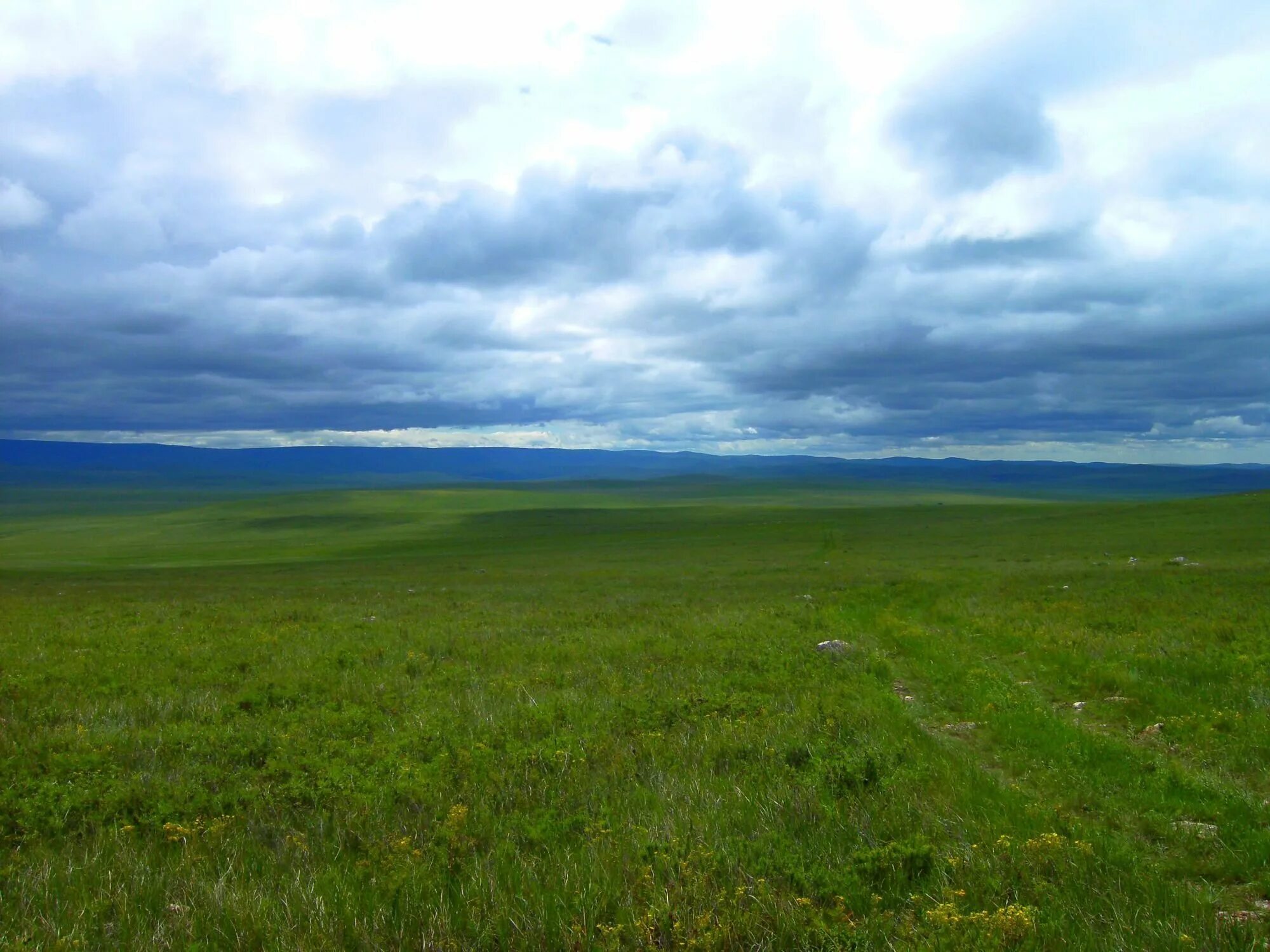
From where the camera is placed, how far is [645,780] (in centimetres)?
895

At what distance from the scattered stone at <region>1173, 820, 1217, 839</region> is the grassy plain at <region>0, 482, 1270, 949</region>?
6 cm

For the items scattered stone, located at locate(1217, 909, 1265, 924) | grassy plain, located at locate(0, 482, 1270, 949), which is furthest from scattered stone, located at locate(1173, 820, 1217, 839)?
scattered stone, located at locate(1217, 909, 1265, 924)

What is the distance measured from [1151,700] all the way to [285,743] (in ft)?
43.7

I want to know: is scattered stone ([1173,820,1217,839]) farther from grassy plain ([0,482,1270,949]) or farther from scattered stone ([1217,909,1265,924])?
scattered stone ([1217,909,1265,924])

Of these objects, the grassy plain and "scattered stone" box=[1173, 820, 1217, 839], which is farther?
"scattered stone" box=[1173, 820, 1217, 839]

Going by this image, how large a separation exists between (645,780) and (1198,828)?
5.57m

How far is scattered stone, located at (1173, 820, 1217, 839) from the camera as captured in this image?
6.91 metres

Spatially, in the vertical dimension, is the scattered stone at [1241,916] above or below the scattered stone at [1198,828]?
above

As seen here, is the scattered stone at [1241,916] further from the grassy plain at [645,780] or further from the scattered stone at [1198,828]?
the scattered stone at [1198,828]

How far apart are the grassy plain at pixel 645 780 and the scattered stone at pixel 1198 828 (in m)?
0.06

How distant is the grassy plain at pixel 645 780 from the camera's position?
5.63 metres

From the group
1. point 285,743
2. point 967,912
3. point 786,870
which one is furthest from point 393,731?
point 967,912

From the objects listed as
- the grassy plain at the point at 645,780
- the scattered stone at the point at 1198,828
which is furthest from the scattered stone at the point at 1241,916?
the scattered stone at the point at 1198,828

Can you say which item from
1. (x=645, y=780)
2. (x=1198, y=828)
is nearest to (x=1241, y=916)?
(x=1198, y=828)
